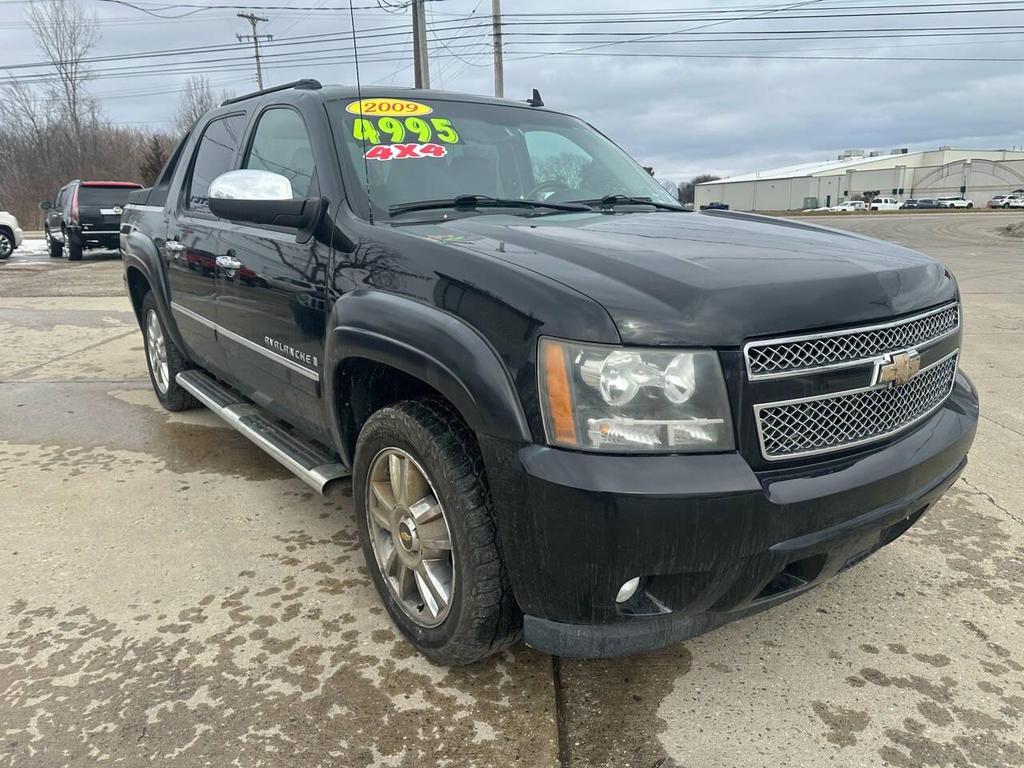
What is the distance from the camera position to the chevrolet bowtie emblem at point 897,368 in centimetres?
199

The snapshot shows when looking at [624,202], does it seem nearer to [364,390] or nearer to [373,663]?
[364,390]

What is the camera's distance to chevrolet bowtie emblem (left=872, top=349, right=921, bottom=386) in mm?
1986

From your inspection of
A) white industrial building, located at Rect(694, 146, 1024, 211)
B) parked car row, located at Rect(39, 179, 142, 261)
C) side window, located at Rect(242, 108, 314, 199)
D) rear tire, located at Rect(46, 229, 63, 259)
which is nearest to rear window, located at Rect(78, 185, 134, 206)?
parked car row, located at Rect(39, 179, 142, 261)

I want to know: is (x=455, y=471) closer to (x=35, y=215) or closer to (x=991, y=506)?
(x=991, y=506)

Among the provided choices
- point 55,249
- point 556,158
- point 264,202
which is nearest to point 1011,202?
point 55,249

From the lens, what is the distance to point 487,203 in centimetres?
290

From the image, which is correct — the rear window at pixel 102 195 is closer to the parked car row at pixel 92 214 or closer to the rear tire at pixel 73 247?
the parked car row at pixel 92 214

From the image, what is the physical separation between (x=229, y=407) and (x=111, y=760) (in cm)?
208

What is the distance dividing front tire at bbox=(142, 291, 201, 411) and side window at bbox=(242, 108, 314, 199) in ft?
5.66

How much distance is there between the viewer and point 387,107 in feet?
10.00

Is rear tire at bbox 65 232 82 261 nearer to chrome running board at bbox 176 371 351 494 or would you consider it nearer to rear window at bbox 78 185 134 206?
rear window at bbox 78 185 134 206

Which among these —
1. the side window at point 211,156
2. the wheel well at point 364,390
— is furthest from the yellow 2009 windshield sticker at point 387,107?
the wheel well at point 364,390

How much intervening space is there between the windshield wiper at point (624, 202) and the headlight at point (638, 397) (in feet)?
5.05

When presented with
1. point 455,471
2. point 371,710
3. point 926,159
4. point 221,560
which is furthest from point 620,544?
point 926,159
